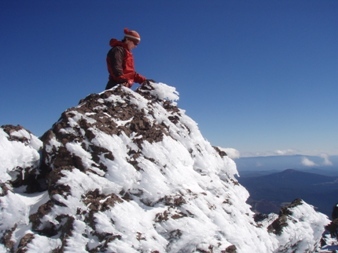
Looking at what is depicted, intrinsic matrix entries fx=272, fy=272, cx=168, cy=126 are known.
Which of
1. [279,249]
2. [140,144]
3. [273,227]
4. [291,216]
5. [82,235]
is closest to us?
[82,235]

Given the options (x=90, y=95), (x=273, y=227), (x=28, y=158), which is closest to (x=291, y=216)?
(x=273, y=227)

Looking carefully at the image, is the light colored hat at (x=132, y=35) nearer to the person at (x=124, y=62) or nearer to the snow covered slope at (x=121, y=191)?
the person at (x=124, y=62)

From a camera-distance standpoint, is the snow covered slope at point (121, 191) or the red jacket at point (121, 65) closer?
the snow covered slope at point (121, 191)

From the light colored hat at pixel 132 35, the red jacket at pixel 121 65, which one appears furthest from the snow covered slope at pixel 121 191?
the light colored hat at pixel 132 35

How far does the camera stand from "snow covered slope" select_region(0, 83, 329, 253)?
7.38 m

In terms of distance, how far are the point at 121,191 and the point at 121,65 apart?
7.42m

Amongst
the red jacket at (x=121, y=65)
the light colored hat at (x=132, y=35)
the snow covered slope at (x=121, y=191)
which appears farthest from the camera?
the light colored hat at (x=132, y=35)

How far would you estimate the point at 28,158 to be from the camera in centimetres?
903

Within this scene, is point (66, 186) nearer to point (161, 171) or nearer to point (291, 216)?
point (161, 171)

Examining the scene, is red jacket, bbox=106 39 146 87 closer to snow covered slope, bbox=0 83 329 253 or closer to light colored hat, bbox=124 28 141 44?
light colored hat, bbox=124 28 141 44

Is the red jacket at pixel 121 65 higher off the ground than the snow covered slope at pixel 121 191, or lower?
higher

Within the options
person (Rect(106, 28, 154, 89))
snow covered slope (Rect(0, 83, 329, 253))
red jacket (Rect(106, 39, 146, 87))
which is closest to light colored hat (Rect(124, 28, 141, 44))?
→ person (Rect(106, 28, 154, 89))

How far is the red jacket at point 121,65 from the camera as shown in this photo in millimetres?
13609

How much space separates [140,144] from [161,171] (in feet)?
4.16
